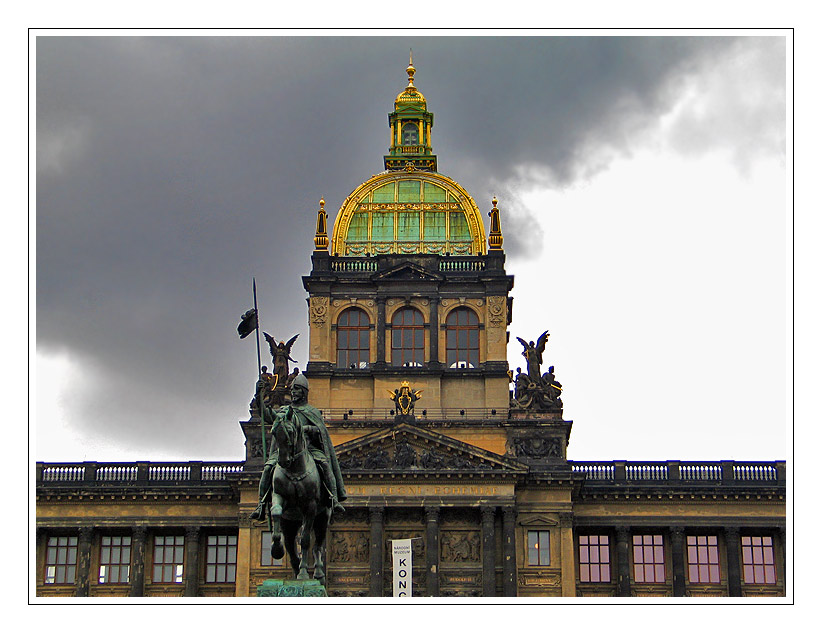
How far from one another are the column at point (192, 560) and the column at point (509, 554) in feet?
51.0

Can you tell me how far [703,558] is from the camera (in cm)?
8356

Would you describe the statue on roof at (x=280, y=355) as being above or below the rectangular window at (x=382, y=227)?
below

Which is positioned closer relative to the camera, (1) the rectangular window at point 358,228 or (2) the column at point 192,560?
(2) the column at point 192,560

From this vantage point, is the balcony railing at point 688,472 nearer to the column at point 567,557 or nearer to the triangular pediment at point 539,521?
the column at point 567,557

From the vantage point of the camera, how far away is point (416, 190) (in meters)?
94.2

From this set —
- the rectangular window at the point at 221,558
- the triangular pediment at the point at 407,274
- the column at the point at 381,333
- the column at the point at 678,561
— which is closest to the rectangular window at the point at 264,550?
the rectangular window at the point at 221,558

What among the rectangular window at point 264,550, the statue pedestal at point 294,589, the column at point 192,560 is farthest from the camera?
the column at point 192,560

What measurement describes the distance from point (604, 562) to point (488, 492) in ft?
25.6

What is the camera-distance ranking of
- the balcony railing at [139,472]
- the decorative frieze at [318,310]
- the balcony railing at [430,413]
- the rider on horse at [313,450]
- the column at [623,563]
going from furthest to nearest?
the decorative frieze at [318,310] → the balcony railing at [430,413] → the balcony railing at [139,472] → the column at [623,563] → the rider on horse at [313,450]

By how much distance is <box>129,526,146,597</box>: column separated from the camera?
82.4 m

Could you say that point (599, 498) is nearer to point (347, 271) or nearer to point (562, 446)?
point (562, 446)

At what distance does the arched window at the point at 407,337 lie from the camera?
89.5 m

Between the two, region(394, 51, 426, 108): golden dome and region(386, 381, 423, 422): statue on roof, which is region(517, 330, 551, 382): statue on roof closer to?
region(386, 381, 423, 422): statue on roof
